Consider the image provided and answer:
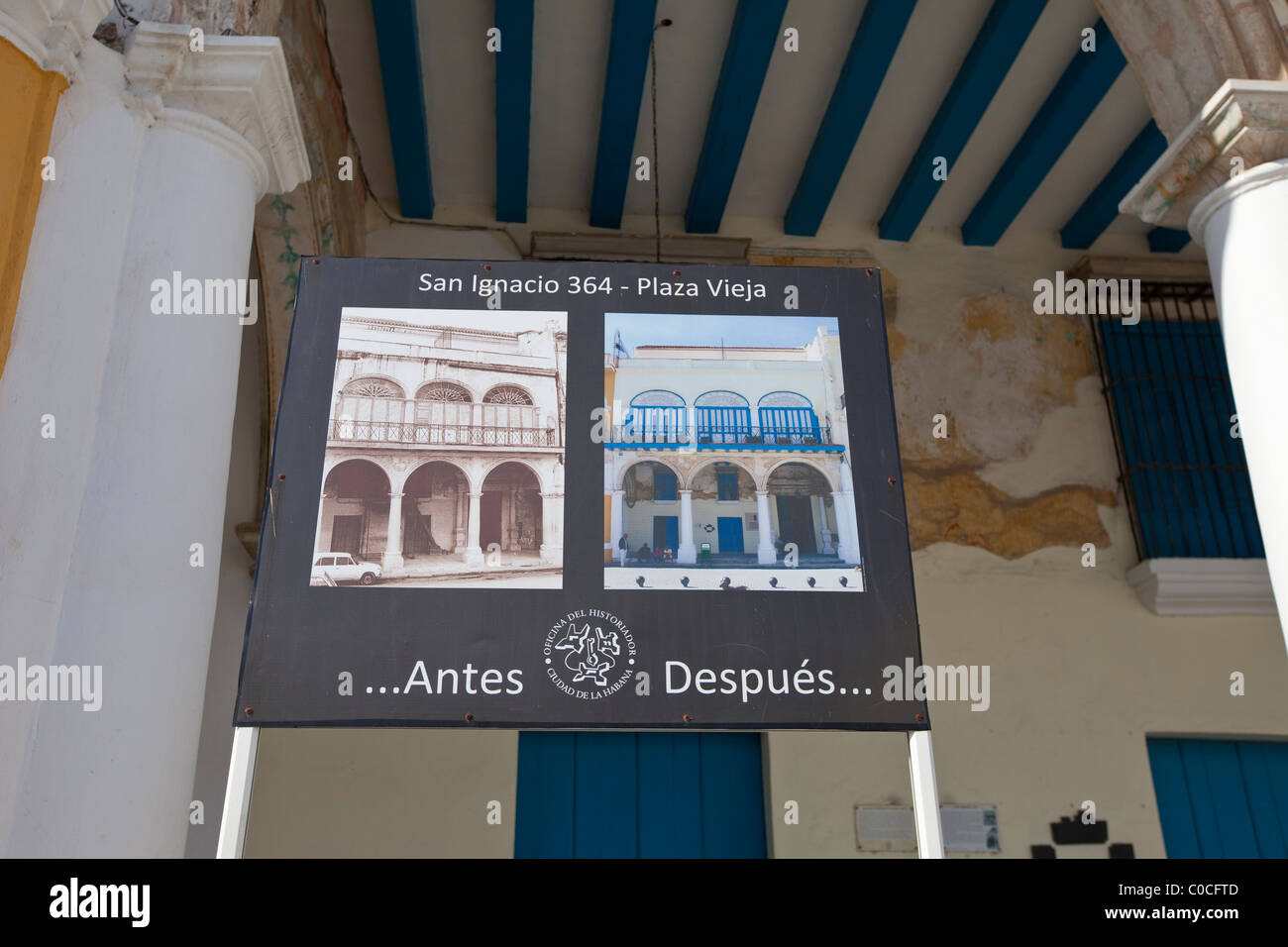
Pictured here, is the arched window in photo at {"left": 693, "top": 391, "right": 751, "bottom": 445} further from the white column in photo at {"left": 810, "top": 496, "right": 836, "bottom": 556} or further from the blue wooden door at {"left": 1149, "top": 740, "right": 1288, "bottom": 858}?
the blue wooden door at {"left": 1149, "top": 740, "right": 1288, "bottom": 858}

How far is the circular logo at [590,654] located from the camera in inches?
78.5

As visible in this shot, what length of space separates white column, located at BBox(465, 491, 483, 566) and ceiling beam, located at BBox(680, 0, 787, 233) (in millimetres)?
3528

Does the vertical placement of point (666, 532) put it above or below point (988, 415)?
below

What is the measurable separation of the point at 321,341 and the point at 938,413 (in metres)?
4.32

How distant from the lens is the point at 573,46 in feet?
16.9

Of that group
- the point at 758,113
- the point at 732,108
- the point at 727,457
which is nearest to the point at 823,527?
the point at 727,457

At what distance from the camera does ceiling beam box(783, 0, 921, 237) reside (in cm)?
489

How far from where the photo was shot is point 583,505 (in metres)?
2.19

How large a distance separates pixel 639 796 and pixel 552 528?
348 cm

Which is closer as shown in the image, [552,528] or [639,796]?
[552,528]

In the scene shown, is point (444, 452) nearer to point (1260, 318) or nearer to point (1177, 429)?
point (1260, 318)

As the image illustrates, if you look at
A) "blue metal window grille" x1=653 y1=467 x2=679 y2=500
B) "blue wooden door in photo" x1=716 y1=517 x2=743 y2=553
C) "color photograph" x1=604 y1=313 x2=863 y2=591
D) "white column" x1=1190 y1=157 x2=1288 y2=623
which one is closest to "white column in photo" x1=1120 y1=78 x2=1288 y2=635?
"white column" x1=1190 y1=157 x2=1288 y2=623
